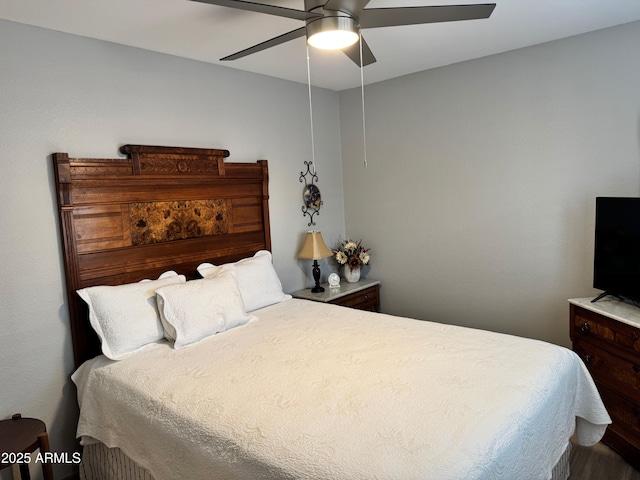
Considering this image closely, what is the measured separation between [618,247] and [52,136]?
3318 millimetres

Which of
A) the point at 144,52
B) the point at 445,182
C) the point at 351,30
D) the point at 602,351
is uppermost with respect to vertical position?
the point at 144,52

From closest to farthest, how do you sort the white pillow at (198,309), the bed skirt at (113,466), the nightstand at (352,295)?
the bed skirt at (113,466), the white pillow at (198,309), the nightstand at (352,295)

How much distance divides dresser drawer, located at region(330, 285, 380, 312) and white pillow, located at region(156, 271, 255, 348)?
116 cm

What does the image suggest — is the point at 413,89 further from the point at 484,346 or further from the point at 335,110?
the point at 484,346

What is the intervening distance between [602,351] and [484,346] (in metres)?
0.88

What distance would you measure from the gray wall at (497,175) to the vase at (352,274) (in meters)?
0.23

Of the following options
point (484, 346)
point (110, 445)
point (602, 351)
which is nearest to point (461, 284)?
point (602, 351)

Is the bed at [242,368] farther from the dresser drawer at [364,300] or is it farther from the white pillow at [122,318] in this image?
the dresser drawer at [364,300]

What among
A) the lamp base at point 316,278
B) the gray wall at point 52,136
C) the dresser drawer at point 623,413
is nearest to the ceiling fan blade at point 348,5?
the gray wall at point 52,136

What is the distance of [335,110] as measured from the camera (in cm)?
416

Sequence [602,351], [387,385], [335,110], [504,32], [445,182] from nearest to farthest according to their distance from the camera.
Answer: [387,385], [602,351], [504,32], [445,182], [335,110]

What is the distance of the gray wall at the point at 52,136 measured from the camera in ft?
7.25

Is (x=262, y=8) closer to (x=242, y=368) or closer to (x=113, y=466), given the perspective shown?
(x=242, y=368)

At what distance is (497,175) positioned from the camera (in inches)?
128
